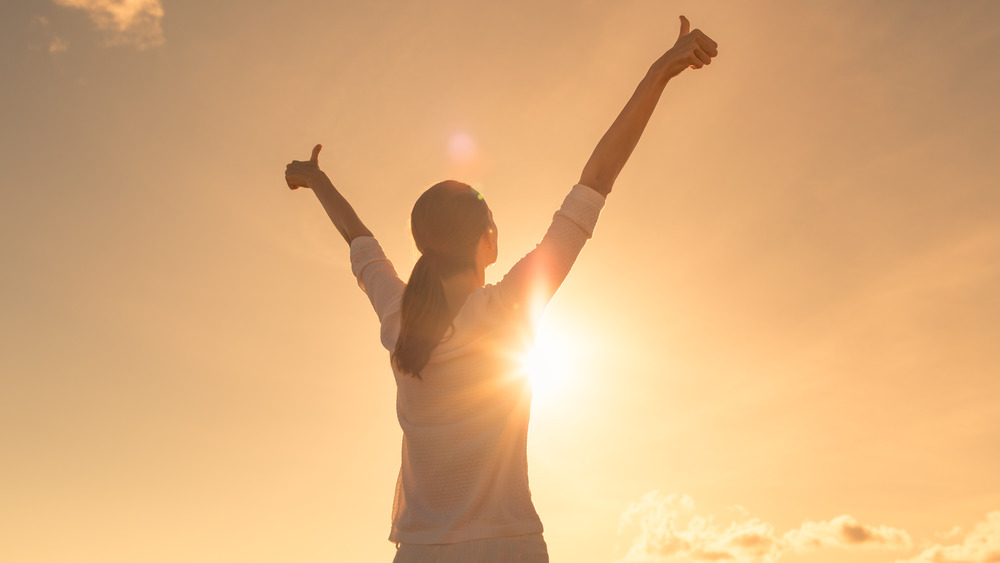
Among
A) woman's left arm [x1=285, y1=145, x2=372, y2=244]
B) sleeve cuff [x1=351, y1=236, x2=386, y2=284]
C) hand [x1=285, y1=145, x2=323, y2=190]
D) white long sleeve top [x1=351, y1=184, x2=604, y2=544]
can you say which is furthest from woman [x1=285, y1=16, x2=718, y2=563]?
hand [x1=285, y1=145, x2=323, y2=190]

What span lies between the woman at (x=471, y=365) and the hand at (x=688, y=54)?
0.10 m

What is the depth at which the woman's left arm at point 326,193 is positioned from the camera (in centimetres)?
560

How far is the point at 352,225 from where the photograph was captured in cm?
559

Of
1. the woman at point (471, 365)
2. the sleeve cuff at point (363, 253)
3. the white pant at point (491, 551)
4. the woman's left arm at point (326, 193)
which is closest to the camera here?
the white pant at point (491, 551)

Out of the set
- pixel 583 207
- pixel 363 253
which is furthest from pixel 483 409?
pixel 363 253

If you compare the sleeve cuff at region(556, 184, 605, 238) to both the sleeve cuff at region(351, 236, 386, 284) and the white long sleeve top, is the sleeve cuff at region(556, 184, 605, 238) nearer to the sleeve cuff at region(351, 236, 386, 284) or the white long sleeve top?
the white long sleeve top

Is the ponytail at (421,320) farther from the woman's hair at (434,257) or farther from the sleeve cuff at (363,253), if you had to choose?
the sleeve cuff at (363,253)

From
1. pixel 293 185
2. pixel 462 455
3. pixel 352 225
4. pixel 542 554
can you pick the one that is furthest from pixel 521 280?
pixel 293 185

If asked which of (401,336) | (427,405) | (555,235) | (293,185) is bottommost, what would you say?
(427,405)

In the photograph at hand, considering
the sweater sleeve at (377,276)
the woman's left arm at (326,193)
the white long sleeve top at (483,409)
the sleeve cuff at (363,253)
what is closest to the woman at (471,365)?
the white long sleeve top at (483,409)

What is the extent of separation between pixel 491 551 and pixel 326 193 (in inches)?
122

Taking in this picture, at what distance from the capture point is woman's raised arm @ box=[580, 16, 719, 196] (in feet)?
13.9

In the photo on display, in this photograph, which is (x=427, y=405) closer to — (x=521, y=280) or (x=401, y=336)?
(x=401, y=336)

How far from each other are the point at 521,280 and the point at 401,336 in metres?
0.72
